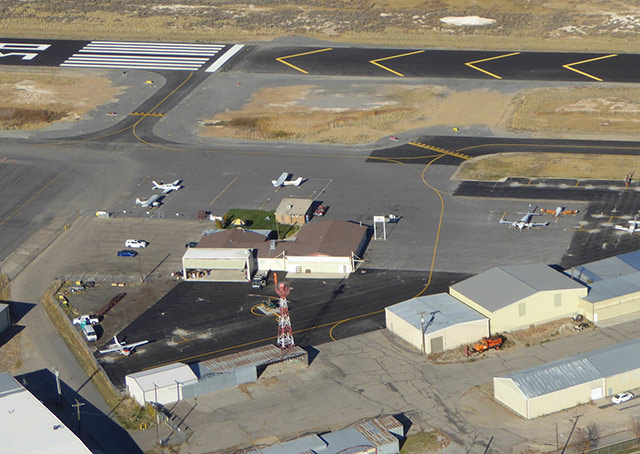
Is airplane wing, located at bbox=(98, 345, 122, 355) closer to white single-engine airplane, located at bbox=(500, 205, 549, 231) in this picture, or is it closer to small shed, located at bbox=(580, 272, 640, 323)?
small shed, located at bbox=(580, 272, 640, 323)

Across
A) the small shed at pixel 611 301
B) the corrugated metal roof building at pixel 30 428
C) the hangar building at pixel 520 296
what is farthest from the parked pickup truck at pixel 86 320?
the small shed at pixel 611 301

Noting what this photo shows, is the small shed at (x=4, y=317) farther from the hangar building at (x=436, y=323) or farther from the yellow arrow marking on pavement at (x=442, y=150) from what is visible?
the yellow arrow marking on pavement at (x=442, y=150)

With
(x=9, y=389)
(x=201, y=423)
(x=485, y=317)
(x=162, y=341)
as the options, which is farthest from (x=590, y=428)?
(x=9, y=389)

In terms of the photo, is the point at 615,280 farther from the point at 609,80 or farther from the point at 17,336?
the point at 609,80

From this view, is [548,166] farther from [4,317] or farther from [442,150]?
[4,317]

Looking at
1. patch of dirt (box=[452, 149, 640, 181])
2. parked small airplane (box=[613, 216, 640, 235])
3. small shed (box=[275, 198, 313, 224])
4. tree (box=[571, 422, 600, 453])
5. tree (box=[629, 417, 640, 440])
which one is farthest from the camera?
patch of dirt (box=[452, 149, 640, 181])

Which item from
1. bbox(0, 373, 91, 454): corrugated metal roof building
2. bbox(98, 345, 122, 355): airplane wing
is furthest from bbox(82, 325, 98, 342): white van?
bbox(0, 373, 91, 454): corrugated metal roof building
